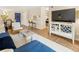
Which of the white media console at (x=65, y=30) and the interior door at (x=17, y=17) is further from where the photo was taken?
the white media console at (x=65, y=30)

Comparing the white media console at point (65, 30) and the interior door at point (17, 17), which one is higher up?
the interior door at point (17, 17)

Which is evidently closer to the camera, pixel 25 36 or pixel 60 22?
pixel 25 36

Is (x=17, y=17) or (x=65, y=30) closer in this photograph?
(x=17, y=17)

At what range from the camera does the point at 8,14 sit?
3.04 ft

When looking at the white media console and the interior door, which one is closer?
the interior door

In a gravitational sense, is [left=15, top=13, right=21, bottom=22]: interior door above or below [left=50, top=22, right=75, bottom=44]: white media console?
above

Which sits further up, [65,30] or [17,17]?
[17,17]

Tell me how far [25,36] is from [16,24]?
177mm

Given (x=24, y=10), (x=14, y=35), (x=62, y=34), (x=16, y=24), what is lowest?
(x=62, y=34)
